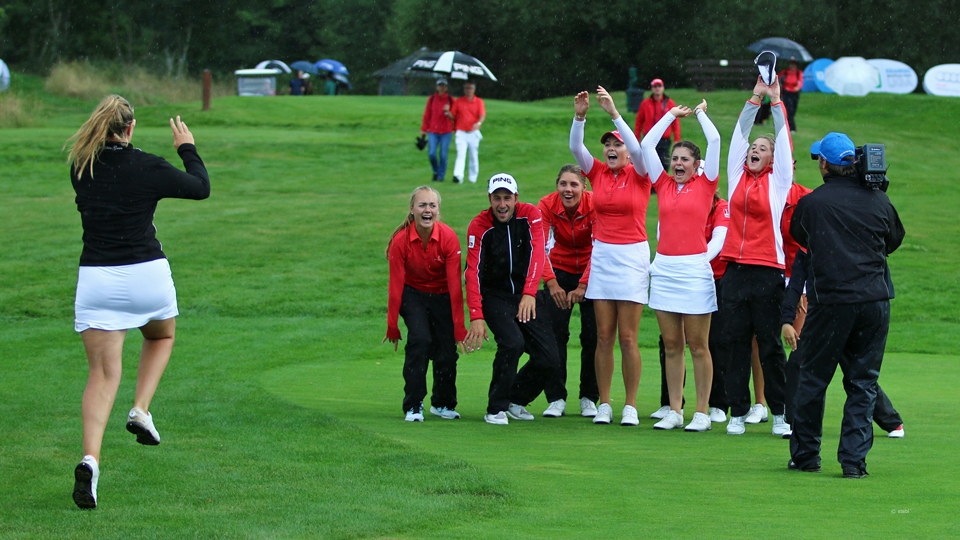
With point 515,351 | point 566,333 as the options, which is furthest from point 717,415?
point 515,351

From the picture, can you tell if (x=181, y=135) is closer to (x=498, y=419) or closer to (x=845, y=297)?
(x=498, y=419)

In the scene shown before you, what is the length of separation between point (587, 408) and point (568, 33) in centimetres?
5601

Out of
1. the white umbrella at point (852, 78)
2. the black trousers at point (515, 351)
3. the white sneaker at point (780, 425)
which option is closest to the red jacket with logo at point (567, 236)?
the black trousers at point (515, 351)

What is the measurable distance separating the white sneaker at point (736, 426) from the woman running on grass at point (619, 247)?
0.66 meters

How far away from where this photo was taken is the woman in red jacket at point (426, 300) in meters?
7.90

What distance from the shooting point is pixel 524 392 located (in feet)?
27.1

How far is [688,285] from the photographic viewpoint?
751 centimetres

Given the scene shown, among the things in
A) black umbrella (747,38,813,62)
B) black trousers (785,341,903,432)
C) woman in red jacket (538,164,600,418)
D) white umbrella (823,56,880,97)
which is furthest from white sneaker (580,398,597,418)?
white umbrella (823,56,880,97)

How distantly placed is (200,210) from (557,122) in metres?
14.0

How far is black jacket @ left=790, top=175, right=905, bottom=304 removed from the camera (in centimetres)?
588

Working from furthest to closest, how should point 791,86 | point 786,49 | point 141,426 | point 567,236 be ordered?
1. point 786,49
2. point 791,86
3. point 567,236
4. point 141,426

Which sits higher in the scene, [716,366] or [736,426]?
[716,366]

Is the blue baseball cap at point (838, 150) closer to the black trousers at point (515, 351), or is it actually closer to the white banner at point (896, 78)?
the black trousers at point (515, 351)

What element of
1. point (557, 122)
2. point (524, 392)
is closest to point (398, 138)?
point (557, 122)
